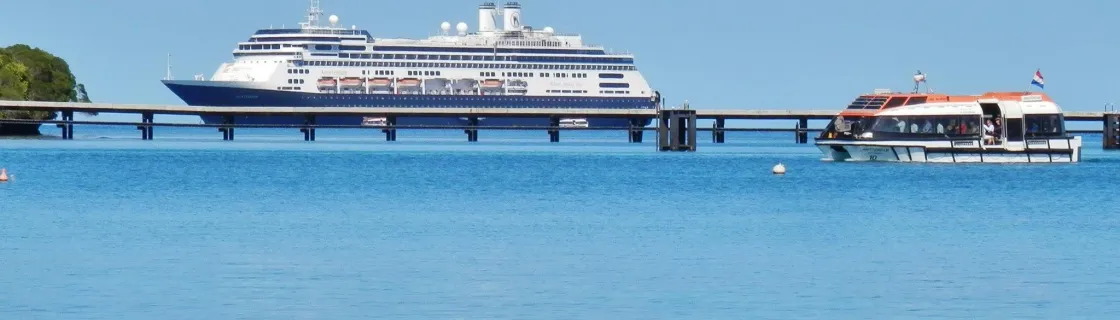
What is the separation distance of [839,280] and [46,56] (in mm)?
89307

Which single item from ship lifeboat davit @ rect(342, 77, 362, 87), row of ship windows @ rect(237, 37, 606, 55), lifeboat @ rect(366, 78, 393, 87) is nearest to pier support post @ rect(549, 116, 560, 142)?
lifeboat @ rect(366, 78, 393, 87)

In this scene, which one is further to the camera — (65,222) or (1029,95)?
(1029,95)

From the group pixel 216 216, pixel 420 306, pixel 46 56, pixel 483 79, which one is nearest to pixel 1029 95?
pixel 216 216

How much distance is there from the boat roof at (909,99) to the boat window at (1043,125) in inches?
16.3

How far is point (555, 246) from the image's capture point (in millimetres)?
27281

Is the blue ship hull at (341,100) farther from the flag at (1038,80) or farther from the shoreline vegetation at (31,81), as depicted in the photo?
the flag at (1038,80)

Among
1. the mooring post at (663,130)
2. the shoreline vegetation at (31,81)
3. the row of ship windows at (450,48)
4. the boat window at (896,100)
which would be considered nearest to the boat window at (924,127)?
the boat window at (896,100)

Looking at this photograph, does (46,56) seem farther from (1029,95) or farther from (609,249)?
(609,249)

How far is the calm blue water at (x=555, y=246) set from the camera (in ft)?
66.6

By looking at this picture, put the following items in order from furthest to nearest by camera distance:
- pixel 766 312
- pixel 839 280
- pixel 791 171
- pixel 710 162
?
1. pixel 710 162
2. pixel 791 171
3. pixel 839 280
4. pixel 766 312

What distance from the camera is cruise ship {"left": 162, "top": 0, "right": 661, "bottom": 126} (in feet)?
443

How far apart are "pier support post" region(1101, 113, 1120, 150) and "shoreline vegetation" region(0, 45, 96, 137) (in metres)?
46.4

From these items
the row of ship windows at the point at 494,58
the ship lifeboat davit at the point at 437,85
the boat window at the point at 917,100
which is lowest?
the boat window at the point at 917,100

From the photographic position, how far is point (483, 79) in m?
137
